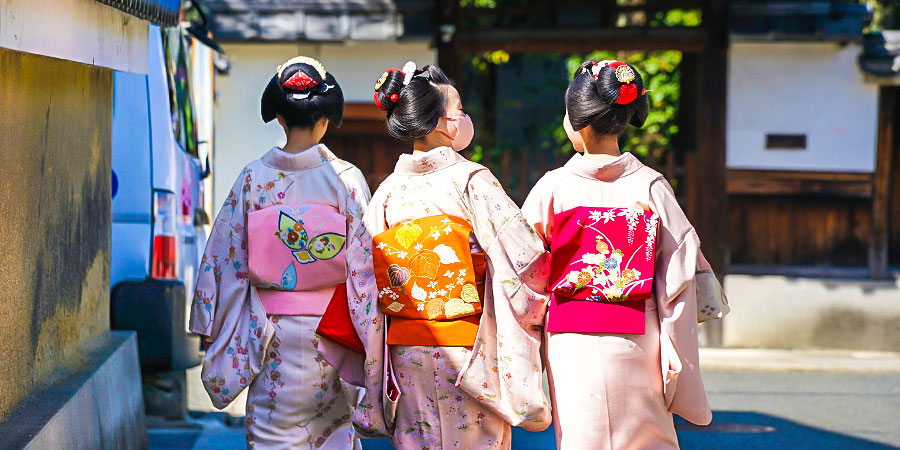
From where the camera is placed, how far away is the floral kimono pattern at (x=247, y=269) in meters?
4.17

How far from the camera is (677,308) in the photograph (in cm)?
372

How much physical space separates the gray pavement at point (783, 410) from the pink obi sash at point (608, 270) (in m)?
2.41

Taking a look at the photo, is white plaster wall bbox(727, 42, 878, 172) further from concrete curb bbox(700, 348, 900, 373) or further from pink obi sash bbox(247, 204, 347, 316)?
pink obi sash bbox(247, 204, 347, 316)

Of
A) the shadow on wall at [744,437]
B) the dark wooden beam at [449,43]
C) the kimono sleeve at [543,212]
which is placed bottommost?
the shadow on wall at [744,437]

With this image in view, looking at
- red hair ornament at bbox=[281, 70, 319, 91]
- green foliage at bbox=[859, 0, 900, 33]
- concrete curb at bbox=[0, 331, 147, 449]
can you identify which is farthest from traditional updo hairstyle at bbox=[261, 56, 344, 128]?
green foliage at bbox=[859, 0, 900, 33]

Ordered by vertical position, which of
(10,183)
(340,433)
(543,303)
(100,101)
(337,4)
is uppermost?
(337,4)

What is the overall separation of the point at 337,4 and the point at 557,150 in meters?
4.07

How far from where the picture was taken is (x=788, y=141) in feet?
32.4

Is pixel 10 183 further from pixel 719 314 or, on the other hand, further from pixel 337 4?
pixel 337 4

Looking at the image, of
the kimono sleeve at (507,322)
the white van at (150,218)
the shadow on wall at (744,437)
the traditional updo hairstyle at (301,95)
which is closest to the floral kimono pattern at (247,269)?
the traditional updo hairstyle at (301,95)

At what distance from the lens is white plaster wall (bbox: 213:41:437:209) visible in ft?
33.0

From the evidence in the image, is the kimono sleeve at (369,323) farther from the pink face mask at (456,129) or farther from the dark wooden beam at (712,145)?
the dark wooden beam at (712,145)

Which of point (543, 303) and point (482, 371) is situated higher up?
point (543, 303)

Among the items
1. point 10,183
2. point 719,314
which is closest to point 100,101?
point 10,183
